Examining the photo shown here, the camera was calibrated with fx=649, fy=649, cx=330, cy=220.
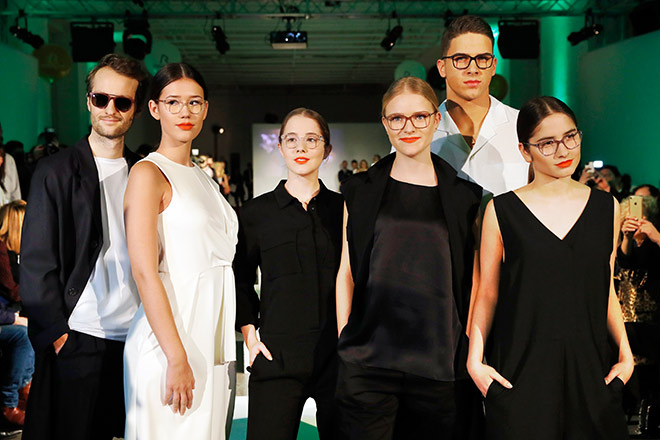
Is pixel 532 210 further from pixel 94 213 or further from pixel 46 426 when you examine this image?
pixel 46 426

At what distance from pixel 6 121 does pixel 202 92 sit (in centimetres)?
950

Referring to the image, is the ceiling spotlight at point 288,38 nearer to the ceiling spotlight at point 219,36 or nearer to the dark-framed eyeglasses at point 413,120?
the ceiling spotlight at point 219,36

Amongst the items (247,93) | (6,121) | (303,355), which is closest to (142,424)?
(303,355)

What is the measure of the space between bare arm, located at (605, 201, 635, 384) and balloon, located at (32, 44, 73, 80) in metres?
10.6

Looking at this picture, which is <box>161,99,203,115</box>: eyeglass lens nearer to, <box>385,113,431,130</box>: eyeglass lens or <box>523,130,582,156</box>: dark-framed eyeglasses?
<box>385,113,431,130</box>: eyeglass lens

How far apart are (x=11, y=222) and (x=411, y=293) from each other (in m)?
3.32

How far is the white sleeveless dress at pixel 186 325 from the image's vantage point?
2000 mm

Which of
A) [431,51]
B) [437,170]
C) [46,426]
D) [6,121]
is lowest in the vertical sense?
[46,426]

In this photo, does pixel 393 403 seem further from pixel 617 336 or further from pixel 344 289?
pixel 617 336

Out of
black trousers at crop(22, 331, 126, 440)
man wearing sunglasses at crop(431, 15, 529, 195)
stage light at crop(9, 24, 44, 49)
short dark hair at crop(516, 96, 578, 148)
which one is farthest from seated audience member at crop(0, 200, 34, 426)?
stage light at crop(9, 24, 44, 49)

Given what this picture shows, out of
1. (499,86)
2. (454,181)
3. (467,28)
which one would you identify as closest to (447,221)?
(454,181)

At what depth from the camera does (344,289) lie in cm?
224

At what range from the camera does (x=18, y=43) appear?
37.9ft

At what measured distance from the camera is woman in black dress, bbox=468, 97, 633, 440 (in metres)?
1.93
